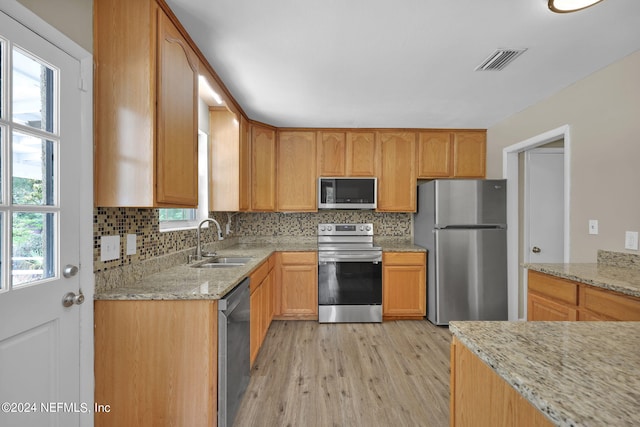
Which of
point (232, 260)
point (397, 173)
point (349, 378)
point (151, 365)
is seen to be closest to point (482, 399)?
point (151, 365)

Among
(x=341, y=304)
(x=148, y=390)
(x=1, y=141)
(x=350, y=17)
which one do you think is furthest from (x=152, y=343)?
(x=341, y=304)

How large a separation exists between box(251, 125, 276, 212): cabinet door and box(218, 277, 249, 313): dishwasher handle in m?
1.61

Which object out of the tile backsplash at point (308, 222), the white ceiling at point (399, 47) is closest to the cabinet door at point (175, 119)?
the white ceiling at point (399, 47)

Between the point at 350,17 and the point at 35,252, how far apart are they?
1839mm

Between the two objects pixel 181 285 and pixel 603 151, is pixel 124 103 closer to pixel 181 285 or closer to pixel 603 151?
pixel 181 285

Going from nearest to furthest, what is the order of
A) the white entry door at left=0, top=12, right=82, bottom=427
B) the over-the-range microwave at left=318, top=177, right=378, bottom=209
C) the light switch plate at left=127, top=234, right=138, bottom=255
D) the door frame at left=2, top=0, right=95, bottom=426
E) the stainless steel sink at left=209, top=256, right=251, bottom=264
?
the white entry door at left=0, top=12, right=82, bottom=427 < the door frame at left=2, top=0, right=95, bottom=426 < the light switch plate at left=127, top=234, right=138, bottom=255 < the stainless steel sink at left=209, top=256, right=251, bottom=264 < the over-the-range microwave at left=318, top=177, right=378, bottom=209

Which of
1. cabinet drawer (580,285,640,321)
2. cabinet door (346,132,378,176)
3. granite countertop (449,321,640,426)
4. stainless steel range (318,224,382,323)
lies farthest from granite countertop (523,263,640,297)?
cabinet door (346,132,378,176)

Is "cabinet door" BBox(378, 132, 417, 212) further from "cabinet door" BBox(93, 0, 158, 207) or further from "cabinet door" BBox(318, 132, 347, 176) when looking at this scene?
"cabinet door" BBox(93, 0, 158, 207)

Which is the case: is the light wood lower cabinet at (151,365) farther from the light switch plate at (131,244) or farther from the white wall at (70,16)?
the white wall at (70,16)

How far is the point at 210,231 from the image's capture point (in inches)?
116

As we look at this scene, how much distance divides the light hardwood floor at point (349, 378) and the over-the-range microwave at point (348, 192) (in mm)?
1424

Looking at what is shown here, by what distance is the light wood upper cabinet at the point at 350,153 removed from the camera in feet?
11.8

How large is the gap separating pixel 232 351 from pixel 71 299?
Answer: 2.61ft

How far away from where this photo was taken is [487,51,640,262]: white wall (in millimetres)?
1924
